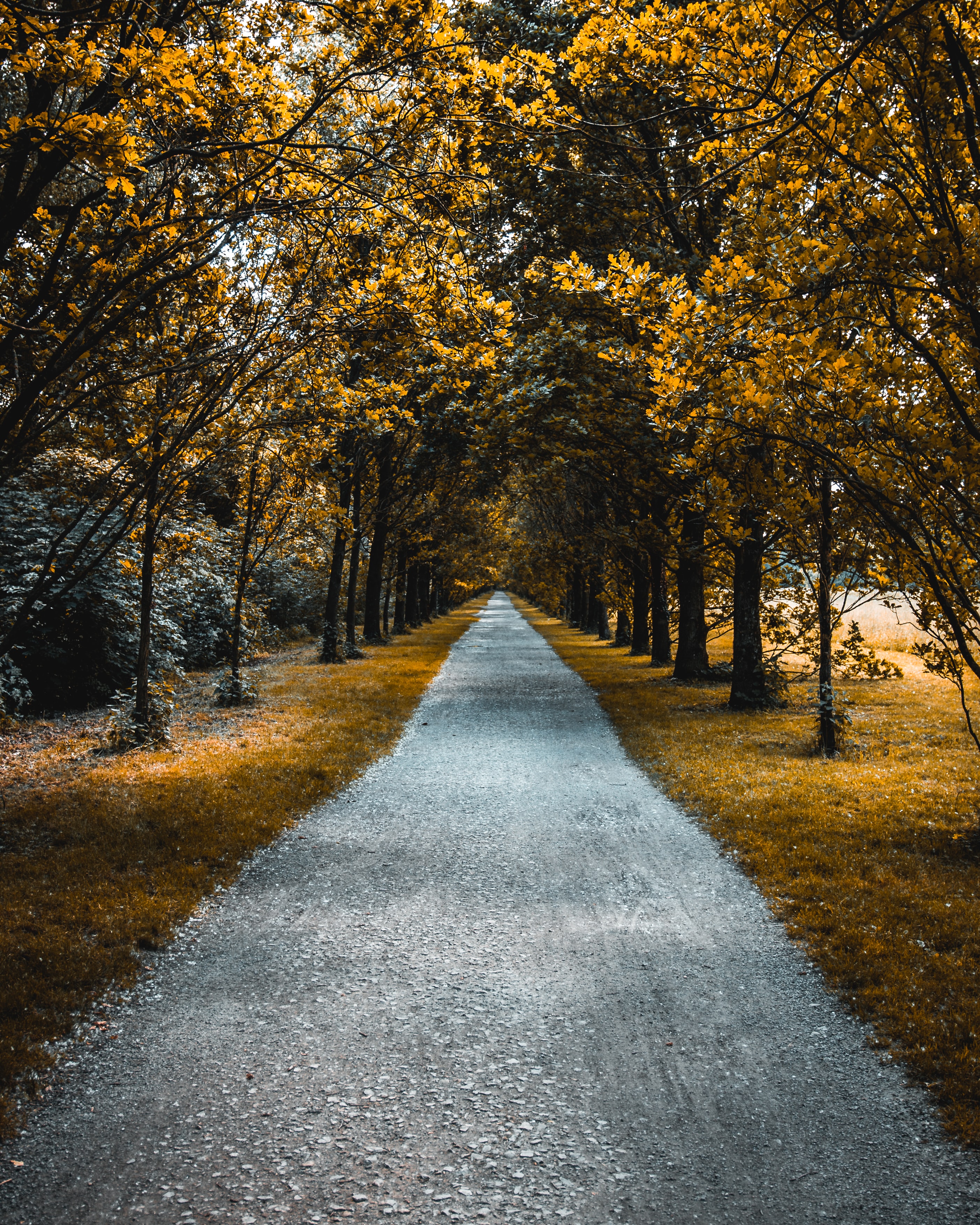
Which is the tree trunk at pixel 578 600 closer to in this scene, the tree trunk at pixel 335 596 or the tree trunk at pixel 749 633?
the tree trunk at pixel 335 596

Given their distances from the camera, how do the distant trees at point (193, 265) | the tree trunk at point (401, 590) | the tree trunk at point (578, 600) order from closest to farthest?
the distant trees at point (193, 265)
the tree trunk at point (401, 590)
the tree trunk at point (578, 600)

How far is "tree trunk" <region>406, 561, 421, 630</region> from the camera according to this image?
38594mm

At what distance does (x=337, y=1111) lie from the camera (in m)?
3.54

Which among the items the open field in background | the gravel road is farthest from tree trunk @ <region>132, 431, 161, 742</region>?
the open field in background

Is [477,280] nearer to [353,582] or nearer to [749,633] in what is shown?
[749,633]

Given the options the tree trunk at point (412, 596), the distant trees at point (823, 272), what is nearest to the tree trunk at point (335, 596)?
the distant trees at point (823, 272)

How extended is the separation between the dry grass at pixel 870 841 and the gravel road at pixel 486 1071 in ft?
0.84

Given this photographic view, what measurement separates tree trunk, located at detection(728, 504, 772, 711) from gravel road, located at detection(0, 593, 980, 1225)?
8.46 meters

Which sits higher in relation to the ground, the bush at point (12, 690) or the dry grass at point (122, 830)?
the bush at point (12, 690)

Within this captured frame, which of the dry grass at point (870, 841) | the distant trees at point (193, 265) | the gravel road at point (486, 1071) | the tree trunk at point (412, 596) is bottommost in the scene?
the gravel road at point (486, 1071)

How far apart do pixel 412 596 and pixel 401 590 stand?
18.1ft

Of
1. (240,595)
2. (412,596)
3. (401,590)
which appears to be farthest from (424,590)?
(240,595)

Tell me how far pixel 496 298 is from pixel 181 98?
1152cm

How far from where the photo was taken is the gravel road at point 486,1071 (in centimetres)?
307
